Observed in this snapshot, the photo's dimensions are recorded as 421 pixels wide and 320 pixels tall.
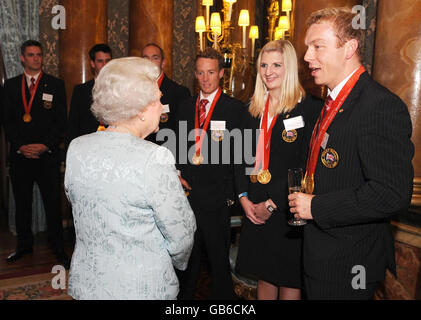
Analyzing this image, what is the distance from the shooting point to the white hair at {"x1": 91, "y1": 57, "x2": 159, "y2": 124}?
125 centimetres

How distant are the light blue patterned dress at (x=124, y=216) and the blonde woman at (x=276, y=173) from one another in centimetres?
90

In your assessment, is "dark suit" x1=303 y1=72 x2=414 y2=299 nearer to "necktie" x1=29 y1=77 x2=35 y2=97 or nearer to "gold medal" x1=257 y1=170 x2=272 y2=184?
"gold medal" x1=257 y1=170 x2=272 y2=184

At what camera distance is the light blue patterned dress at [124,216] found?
4.00 ft

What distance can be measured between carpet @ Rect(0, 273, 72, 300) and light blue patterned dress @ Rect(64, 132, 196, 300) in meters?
1.96

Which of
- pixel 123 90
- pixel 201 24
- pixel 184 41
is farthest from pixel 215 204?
pixel 184 41

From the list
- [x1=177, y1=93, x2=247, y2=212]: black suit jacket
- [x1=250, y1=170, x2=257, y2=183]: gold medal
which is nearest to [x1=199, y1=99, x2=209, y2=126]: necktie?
[x1=177, y1=93, x2=247, y2=212]: black suit jacket

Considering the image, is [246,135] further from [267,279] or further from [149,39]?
[149,39]

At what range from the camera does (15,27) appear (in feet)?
14.7

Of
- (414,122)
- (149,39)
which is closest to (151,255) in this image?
(414,122)

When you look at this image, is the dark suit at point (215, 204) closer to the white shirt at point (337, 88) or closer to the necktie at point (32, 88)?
the white shirt at point (337, 88)

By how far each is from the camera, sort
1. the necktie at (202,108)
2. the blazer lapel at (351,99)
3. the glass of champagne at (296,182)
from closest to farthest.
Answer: the blazer lapel at (351,99)
the glass of champagne at (296,182)
the necktie at (202,108)

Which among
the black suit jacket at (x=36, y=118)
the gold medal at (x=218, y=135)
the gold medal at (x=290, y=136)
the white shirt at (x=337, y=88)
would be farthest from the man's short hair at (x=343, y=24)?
the black suit jacket at (x=36, y=118)

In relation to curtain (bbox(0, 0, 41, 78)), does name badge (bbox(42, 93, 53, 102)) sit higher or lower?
lower

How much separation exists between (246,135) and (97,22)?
3.23 meters
